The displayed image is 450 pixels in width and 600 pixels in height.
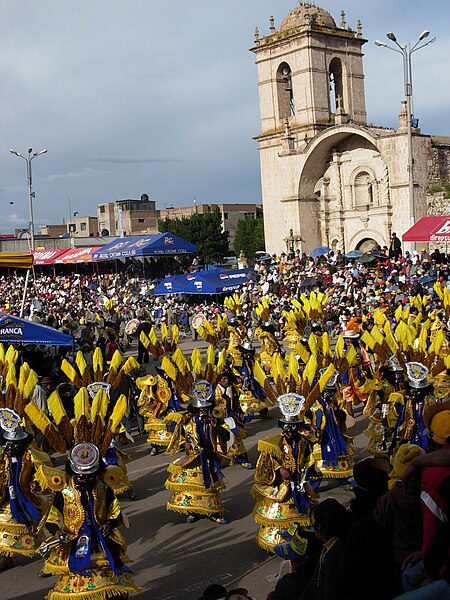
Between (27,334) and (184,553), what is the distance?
7675 millimetres

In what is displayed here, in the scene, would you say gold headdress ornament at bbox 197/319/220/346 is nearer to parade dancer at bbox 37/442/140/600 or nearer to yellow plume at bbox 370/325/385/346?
yellow plume at bbox 370/325/385/346

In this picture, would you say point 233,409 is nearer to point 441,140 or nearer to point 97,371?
point 97,371

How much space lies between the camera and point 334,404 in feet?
33.2

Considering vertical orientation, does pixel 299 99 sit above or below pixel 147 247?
above

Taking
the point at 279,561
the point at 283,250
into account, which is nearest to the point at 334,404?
the point at 279,561

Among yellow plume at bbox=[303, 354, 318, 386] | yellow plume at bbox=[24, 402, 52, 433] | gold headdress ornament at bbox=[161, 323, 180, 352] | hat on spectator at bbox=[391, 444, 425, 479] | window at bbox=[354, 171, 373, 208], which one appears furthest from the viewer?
window at bbox=[354, 171, 373, 208]

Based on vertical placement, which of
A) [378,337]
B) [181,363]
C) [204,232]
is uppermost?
[204,232]

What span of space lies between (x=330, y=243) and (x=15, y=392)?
97.3 feet

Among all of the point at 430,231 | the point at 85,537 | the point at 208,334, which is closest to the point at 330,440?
the point at 85,537

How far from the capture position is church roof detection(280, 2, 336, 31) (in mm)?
37750

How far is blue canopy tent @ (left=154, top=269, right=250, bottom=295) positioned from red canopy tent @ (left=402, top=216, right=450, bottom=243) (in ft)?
23.5

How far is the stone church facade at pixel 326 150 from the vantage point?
110ft

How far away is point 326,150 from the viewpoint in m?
36.1

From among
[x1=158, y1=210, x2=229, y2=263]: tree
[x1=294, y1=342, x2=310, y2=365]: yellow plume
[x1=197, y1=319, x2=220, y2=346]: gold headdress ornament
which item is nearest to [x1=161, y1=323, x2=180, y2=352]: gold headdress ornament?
[x1=197, y1=319, x2=220, y2=346]: gold headdress ornament
